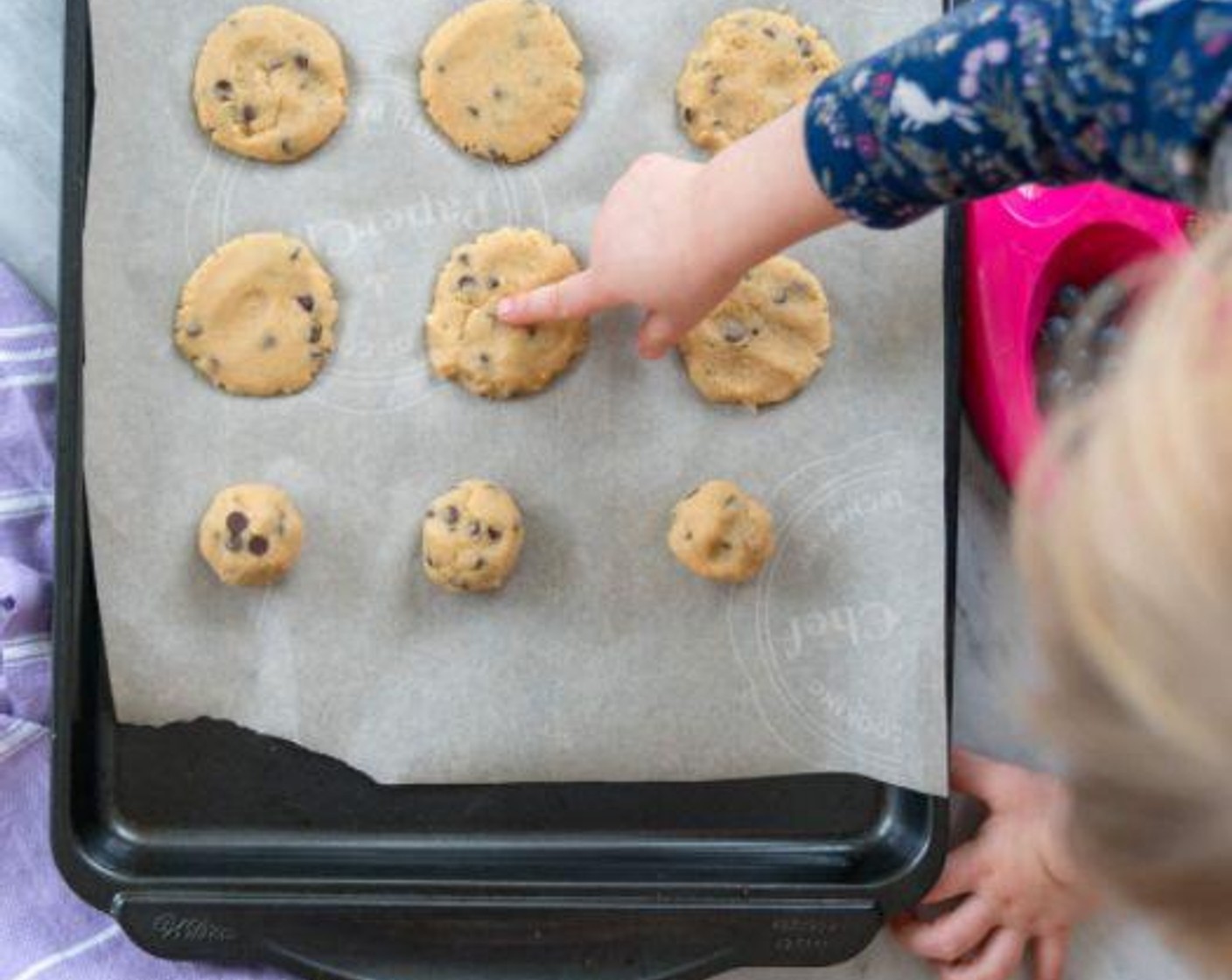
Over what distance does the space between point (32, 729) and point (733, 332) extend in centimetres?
50

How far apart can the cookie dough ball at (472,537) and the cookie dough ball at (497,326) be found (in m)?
0.07

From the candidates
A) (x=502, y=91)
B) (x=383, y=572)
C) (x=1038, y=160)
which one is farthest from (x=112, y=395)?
(x=1038, y=160)

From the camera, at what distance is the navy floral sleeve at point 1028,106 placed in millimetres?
674

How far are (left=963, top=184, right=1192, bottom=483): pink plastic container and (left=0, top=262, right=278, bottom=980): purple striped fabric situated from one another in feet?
1.87

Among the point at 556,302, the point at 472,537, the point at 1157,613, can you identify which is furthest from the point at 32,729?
the point at 1157,613

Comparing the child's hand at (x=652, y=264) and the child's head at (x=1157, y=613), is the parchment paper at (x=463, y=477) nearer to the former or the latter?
the child's hand at (x=652, y=264)

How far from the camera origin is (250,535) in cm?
89

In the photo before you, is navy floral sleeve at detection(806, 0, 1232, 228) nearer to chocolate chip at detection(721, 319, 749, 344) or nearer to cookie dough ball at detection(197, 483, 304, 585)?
chocolate chip at detection(721, 319, 749, 344)

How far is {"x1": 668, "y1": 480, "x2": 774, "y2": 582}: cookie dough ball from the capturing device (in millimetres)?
905

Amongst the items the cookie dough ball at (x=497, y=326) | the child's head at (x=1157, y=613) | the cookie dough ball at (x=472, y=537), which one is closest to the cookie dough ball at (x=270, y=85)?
the cookie dough ball at (x=497, y=326)

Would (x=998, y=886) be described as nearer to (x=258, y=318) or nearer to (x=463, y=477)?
(x=463, y=477)

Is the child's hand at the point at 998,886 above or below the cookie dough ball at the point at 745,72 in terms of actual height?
below

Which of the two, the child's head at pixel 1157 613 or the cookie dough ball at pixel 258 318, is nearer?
the child's head at pixel 1157 613

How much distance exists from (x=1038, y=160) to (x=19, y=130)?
64 cm
